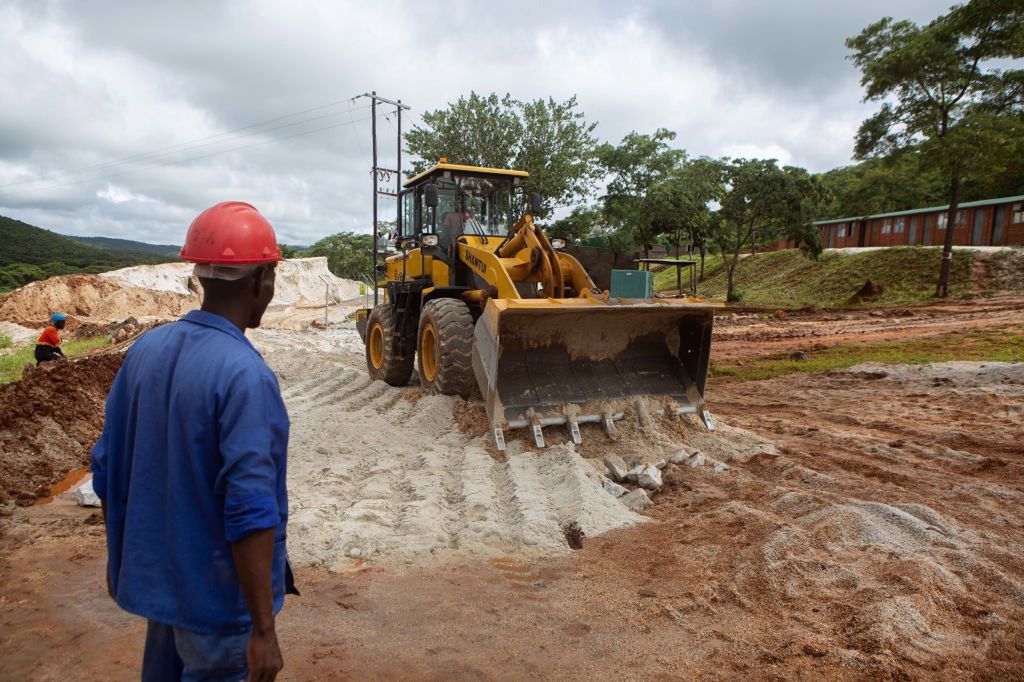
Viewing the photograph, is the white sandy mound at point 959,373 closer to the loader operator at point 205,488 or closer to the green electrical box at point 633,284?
the green electrical box at point 633,284

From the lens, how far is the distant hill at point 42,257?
3562cm

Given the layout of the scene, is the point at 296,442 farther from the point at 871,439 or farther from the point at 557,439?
the point at 871,439

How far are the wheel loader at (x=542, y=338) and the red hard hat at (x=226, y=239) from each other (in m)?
4.08

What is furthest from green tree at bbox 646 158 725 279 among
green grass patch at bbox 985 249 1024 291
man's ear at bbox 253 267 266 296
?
man's ear at bbox 253 267 266 296

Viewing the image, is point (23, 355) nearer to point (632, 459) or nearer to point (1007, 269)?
point (632, 459)

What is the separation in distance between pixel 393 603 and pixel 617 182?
27864 mm

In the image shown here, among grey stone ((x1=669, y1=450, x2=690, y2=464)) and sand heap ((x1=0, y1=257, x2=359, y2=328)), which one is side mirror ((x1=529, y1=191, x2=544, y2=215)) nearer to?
grey stone ((x1=669, y1=450, x2=690, y2=464))

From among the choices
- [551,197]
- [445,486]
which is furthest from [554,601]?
[551,197]

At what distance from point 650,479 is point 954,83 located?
22.7 metres

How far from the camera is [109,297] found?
25297 millimetres

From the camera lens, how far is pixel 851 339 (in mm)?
13945

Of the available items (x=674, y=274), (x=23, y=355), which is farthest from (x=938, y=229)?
(x=23, y=355)

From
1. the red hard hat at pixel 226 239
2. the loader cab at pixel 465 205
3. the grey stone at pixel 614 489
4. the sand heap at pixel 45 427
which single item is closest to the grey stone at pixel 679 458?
the grey stone at pixel 614 489

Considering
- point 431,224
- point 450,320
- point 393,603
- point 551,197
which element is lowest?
point 393,603
